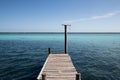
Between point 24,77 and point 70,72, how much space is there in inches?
235

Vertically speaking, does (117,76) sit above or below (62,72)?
below

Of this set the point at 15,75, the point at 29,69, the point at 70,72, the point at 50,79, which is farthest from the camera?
the point at 29,69

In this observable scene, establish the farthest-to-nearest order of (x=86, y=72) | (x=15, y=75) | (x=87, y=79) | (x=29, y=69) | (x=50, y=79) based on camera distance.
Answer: (x=29, y=69)
(x=86, y=72)
(x=15, y=75)
(x=87, y=79)
(x=50, y=79)

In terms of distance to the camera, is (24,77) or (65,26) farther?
(65,26)

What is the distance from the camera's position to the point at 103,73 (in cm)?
1648

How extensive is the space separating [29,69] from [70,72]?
816cm

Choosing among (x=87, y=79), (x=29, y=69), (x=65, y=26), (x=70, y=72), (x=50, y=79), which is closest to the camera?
(x=50, y=79)

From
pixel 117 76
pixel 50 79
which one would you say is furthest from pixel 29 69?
pixel 117 76

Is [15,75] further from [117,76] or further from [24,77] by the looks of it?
[117,76]

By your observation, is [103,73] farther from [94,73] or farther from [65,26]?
[65,26]

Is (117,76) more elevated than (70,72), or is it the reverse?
(70,72)

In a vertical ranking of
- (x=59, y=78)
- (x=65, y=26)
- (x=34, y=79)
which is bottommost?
(x=34, y=79)

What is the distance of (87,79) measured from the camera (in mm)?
14492

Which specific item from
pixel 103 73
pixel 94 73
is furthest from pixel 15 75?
pixel 103 73
